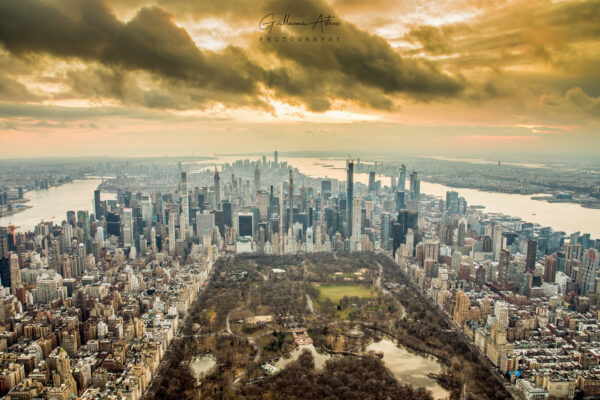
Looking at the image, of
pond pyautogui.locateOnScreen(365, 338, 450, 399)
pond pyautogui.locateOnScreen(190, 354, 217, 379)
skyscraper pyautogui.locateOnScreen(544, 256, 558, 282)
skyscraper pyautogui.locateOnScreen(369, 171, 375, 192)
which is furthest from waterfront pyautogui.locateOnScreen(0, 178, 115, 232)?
skyscraper pyautogui.locateOnScreen(544, 256, 558, 282)

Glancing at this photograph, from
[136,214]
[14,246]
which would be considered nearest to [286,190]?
[136,214]

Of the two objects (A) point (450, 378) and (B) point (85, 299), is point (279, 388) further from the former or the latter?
(B) point (85, 299)

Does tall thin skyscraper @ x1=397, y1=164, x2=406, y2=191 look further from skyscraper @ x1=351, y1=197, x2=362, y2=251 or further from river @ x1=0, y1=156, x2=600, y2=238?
skyscraper @ x1=351, y1=197, x2=362, y2=251

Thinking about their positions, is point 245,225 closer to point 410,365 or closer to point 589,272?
point 410,365

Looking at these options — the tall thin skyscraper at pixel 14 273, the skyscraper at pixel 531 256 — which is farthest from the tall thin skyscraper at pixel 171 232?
the skyscraper at pixel 531 256

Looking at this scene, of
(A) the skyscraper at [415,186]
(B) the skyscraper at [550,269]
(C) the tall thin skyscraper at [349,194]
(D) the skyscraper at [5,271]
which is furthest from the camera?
(A) the skyscraper at [415,186]

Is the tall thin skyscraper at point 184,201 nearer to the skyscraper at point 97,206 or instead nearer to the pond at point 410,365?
the skyscraper at point 97,206
